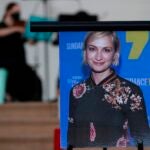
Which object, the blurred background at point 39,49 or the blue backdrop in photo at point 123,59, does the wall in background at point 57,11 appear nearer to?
the blurred background at point 39,49

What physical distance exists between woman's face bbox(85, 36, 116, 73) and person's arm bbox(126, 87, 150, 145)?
253 mm

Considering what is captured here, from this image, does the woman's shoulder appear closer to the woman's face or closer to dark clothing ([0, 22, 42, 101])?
Answer: the woman's face

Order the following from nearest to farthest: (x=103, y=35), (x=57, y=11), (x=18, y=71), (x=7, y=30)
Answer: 1. (x=103, y=35)
2. (x=7, y=30)
3. (x=18, y=71)
4. (x=57, y=11)

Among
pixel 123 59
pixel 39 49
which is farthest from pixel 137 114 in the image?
pixel 39 49

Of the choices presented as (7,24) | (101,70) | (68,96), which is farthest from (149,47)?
(7,24)

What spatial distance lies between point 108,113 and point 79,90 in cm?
24

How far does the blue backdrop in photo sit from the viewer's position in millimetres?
4141

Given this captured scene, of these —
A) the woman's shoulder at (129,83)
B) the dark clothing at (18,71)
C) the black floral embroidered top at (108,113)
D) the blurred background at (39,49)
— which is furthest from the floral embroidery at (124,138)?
the dark clothing at (18,71)

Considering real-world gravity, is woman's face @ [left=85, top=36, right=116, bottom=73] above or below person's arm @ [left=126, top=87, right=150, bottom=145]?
above

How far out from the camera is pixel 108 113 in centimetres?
417

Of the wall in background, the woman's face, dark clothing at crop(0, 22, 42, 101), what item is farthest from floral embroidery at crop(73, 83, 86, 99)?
the wall in background

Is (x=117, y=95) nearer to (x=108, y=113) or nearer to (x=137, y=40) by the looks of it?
(x=108, y=113)

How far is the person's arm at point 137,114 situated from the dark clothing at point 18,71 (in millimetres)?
5526

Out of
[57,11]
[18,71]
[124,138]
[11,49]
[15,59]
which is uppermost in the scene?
[57,11]
